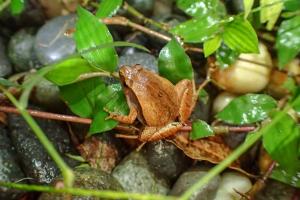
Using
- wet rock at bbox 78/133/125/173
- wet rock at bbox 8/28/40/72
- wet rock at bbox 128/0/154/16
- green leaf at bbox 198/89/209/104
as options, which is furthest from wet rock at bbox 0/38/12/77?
green leaf at bbox 198/89/209/104

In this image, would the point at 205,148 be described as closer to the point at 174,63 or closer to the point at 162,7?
the point at 174,63

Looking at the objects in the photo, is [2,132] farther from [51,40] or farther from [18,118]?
[51,40]

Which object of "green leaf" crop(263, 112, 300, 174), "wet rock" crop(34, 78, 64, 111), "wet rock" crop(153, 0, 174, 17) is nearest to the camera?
"green leaf" crop(263, 112, 300, 174)

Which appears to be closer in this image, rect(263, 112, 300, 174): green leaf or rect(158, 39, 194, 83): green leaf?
rect(263, 112, 300, 174): green leaf

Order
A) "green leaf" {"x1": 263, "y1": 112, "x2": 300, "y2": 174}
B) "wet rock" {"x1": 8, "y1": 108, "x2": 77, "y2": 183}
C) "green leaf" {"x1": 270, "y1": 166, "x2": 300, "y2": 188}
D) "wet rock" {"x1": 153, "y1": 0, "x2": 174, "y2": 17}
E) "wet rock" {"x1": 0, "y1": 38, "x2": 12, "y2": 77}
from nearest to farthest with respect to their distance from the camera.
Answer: "green leaf" {"x1": 263, "y1": 112, "x2": 300, "y2": 174} < "green leaf" {"x1": 270, "y1": 166, "x2": 300, "y2": 188} < "wet rock" {"x1": 8, "y1": 108, "x2": 77, "y2": 183} < "wet rock" {"x1": 0, "y1": 38, "x2": 12, "y2": 77} < "wet rock" {"x1": 153, "y1": 0, "x2": 174, "y2": 17}

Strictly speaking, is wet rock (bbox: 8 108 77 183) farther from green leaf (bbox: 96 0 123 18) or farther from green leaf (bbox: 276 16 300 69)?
green leaf (bbox: 276 16 300 69)

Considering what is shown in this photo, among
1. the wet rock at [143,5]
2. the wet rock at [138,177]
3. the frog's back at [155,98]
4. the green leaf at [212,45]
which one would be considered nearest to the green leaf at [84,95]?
the frog's back at [155,98]
